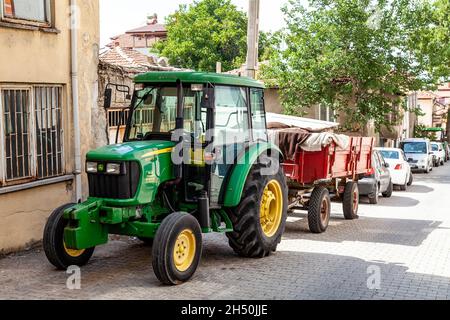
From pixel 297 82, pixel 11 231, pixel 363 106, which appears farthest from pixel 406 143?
pixel 11 231

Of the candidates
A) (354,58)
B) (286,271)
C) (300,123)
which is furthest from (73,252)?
(354,58)

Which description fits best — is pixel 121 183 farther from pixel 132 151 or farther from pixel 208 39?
pixel 208 39

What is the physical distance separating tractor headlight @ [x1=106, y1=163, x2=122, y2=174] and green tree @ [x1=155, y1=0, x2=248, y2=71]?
136 ft

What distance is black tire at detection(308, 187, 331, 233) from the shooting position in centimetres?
1184

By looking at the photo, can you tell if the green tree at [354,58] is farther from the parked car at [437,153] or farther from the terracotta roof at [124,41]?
the terracotta roof at [124,41]

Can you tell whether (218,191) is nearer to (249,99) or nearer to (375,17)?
(249,99)

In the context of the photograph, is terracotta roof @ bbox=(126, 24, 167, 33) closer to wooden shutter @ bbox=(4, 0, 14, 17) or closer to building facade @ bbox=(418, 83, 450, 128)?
building facade @ bbox=(418, 83, 450, 128)

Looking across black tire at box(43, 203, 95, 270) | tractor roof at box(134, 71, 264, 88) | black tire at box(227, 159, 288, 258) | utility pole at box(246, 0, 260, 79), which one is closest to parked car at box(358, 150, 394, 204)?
utility pole at box(246, 0, 260, 79)

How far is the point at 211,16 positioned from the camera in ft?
168

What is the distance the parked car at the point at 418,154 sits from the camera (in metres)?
29.1

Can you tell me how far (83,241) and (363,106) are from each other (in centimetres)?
1954

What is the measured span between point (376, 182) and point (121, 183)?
10395mm

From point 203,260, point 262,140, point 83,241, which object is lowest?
point 203,260
